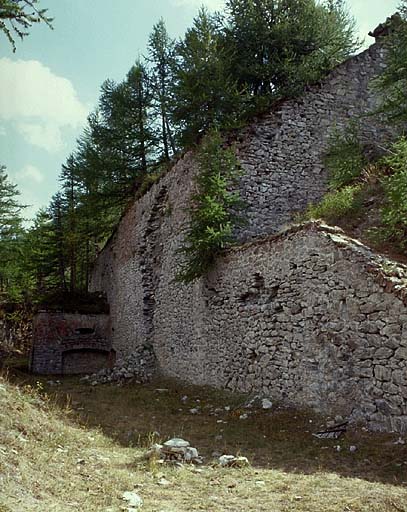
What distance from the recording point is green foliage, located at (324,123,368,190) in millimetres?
12180

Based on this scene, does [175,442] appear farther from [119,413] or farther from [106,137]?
[106,137]

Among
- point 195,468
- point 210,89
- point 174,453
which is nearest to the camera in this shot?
point 195,468

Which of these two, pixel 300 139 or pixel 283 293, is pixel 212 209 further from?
pixel 300 139

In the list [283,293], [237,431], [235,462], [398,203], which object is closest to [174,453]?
[235,462]

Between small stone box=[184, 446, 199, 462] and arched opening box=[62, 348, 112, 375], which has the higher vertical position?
small stone box=[184, 446, 199, 462]

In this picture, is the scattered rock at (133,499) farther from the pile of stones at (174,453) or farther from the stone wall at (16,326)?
the stone wall at (16,326)

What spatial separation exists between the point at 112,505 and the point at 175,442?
6.37ft

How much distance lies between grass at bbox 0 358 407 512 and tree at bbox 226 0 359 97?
9773 mm

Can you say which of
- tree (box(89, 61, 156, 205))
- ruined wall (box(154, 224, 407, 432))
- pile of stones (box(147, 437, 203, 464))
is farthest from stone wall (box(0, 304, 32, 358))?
pile of stones (box(147, 437, 203, 464))

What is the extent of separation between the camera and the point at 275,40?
1446 centimetres

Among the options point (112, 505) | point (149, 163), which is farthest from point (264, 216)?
point (149, 163)

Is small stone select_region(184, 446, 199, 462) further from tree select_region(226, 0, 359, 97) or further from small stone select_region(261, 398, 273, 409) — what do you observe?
tree select_region(226, 0, 359, 97)

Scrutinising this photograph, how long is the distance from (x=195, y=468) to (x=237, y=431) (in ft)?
7.35

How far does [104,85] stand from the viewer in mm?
24484
